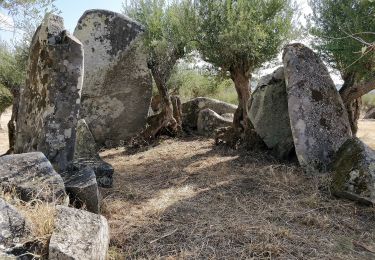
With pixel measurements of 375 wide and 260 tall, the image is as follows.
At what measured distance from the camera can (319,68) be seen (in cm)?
696

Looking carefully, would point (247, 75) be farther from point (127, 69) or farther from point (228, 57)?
point (127, 69)

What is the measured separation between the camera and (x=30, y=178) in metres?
3.88

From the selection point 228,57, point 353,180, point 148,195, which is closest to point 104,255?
point 148,195

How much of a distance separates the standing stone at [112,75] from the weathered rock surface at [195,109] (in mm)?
2159

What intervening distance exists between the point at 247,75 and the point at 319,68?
2.58m

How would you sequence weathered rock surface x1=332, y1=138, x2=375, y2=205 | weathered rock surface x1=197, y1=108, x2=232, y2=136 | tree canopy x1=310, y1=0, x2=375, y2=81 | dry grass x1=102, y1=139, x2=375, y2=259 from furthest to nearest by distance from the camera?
1. weathered rock surface x1=197, y1=108, x2=232, y2=136
2. tree canopy x1=310, y1=0, x2=375, y2=81
3. weathered rock surface x1=332, y1=138, x2=375, y2=205
4. dry grass x1=102, y1=139, x2=375, y2=259

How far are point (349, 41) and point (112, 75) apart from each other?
223 inches

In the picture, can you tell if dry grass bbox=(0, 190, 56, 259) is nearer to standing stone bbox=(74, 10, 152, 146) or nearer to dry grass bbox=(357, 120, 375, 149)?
standing stone bbox=(74, 10, 152, 146)

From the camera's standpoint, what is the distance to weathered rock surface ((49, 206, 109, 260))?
9.29ft

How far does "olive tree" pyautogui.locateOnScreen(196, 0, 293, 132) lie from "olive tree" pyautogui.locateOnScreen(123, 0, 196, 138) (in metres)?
0.54

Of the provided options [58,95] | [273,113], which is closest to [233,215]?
[58,95]

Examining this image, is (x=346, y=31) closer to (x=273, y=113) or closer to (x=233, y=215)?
(x=273, y=113)

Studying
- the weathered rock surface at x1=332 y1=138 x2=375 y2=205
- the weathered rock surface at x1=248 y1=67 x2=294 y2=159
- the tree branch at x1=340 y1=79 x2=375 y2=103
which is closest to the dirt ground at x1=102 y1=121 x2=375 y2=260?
the weathered rock surface at x1=332 y1=138 x2=375 y2=205

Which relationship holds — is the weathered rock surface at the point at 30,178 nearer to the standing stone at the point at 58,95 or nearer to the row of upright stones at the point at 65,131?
the row of upright stones at the point at 65,131
